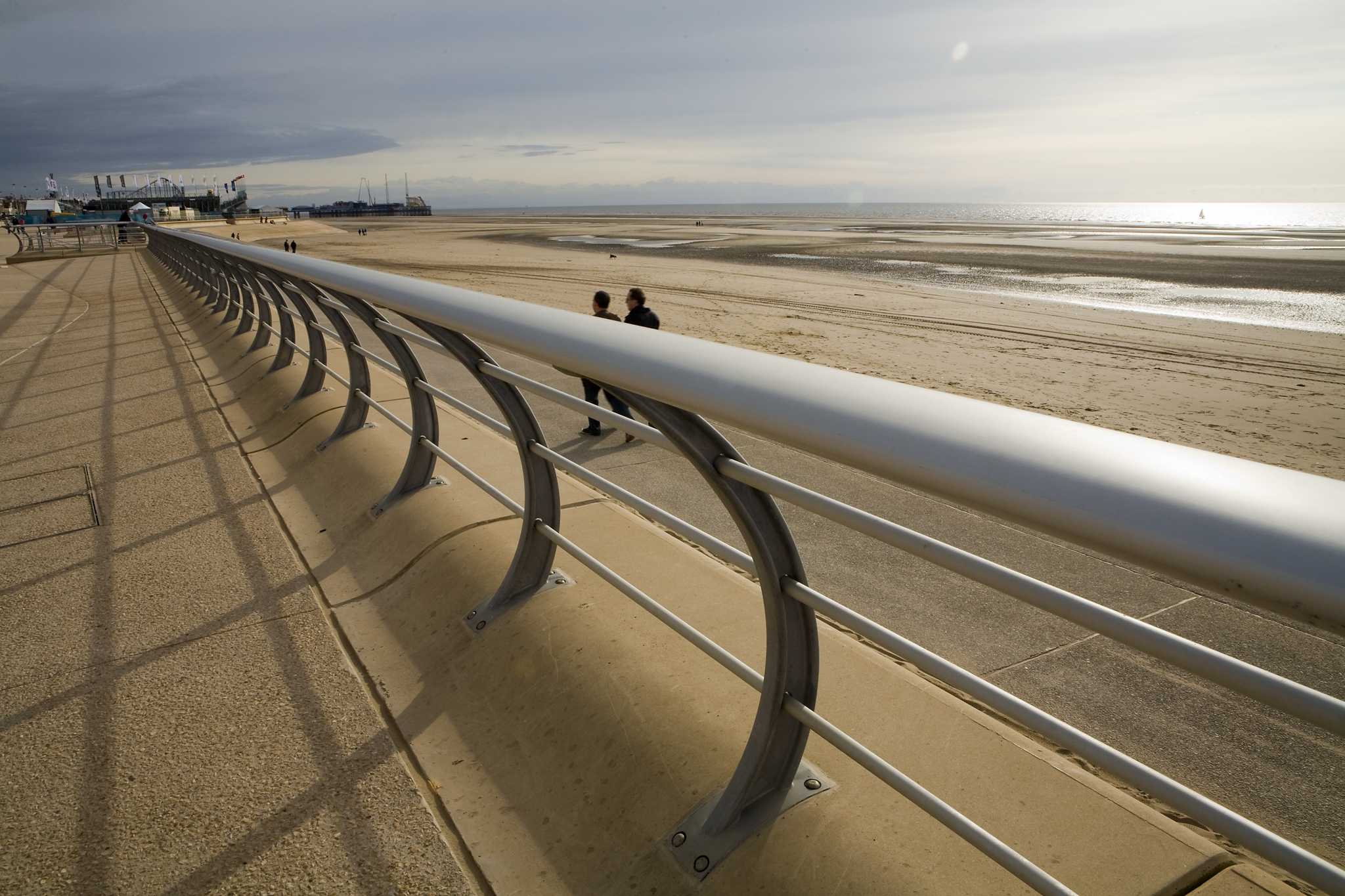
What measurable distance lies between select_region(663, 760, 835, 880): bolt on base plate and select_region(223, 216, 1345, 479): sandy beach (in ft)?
28.2

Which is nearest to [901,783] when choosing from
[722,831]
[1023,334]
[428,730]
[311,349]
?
[722,831]

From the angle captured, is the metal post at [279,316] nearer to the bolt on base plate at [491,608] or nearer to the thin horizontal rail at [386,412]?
the thin horizontal rail at [386,412]

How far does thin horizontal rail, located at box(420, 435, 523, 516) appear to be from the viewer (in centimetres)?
310

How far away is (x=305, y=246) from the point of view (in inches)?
2068

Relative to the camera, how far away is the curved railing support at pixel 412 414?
12.1 ft

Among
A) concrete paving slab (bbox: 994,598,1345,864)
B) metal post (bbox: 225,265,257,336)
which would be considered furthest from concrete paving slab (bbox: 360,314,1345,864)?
metal post (bbox: 225,265,257,336)

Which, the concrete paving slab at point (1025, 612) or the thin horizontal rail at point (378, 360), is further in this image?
the thin horizontal rail at point (378, 360)

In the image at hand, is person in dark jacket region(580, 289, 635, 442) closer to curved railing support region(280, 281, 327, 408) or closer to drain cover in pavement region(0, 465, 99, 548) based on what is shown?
curved railing support region(280, 281, 327, 408)

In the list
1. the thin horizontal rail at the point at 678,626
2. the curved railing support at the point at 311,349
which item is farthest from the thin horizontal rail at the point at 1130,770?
the curved railing support at the point at 311,349

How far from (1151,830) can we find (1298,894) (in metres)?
0.29

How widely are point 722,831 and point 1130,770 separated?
3.45ft

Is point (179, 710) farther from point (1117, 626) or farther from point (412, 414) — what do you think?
point (1117, 626)

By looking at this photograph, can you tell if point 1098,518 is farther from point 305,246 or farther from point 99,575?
point 305,246

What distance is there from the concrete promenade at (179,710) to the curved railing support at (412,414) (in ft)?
1.93
